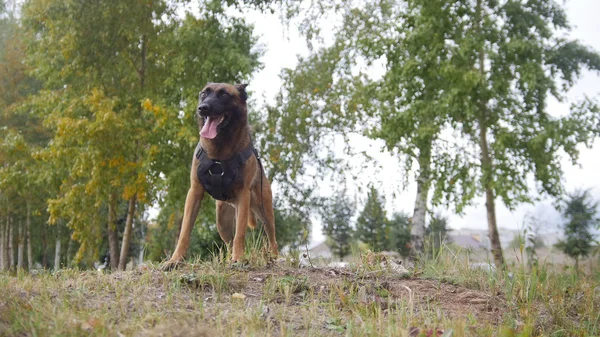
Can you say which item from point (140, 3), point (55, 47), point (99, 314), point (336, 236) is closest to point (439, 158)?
point (140, 3)

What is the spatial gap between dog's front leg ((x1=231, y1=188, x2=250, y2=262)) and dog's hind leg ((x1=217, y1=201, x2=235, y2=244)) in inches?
34.3

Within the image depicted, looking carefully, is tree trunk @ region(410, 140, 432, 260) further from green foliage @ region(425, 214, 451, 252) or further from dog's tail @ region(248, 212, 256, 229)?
dog's tail @ region(248, 212, 256, 229)

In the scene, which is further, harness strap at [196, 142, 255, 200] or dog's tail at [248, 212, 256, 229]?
dog's tail at [248, 212, 256, 229]

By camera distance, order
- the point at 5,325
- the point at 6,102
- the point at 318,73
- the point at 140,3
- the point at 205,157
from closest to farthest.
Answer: the point at 5,325 < the point at 205,157 < the point at 140,3 < the point at 318,73 < the point at 6,102

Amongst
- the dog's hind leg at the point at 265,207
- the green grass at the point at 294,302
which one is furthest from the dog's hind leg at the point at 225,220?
the green grass at the point at 294,302

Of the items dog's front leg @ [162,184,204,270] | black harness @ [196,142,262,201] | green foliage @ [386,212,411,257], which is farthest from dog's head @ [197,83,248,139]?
green foliage @ [386,212,411,257]

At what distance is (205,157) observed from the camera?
6.40 metres

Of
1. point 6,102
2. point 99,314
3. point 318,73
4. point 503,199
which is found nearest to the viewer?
point 99,314

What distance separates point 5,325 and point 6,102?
940 inches

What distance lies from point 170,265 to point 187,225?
20.8 inches

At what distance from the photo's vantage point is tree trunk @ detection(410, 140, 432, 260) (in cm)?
1688

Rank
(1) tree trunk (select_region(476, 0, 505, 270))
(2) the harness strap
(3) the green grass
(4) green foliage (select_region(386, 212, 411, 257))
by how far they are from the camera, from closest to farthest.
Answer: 1. (3) the green grass
2. (2) the harness strap
3. (1) tree trunk (select_region(476, 0, 505, 270))
4. (4) green foliage (select_region(386, 212, 411, 257))

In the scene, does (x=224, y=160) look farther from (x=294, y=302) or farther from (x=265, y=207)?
(x=294, y=302)

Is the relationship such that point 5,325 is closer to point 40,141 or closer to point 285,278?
point 285,278
